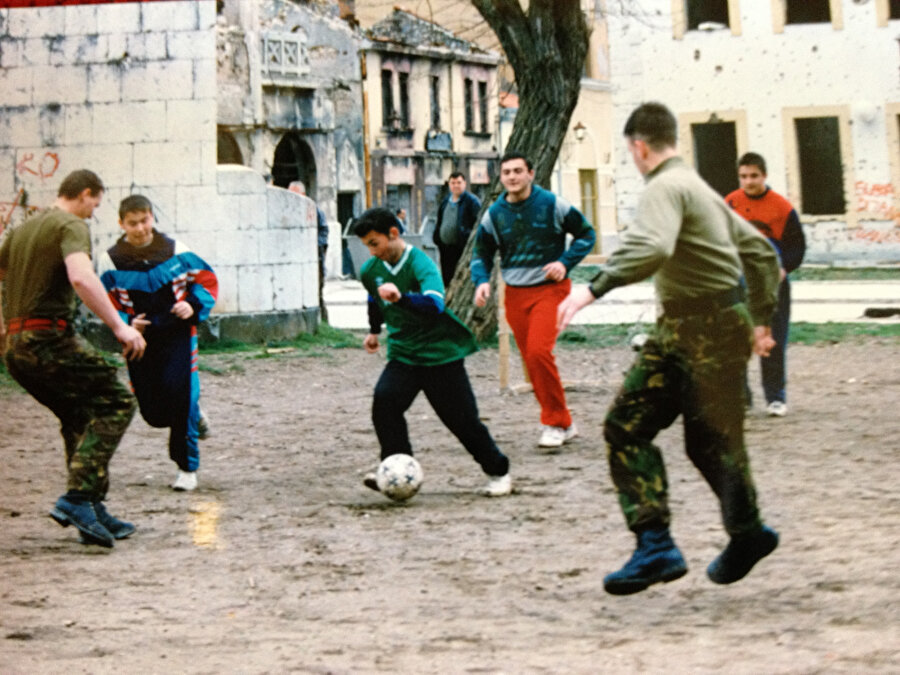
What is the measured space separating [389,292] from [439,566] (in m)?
1.59

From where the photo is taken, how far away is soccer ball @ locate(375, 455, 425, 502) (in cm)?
803

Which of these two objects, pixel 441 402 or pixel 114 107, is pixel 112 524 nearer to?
pixel 441 402

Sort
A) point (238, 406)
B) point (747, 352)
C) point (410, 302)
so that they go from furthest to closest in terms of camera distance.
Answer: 1. point (238, 406)
2. point (410, 302)
3. point (747, 352)

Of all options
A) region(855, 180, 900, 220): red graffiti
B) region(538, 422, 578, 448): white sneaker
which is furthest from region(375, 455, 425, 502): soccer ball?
region(855, 180, 900, 220): red graffiti

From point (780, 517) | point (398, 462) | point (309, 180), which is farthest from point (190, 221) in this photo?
point (309, 180)

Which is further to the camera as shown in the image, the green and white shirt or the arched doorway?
the arched doorway

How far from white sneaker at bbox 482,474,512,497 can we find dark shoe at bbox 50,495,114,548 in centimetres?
203

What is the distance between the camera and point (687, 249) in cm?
559

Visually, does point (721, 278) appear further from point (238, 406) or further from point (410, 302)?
point (238, 406)

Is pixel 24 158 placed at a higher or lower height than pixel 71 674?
higher

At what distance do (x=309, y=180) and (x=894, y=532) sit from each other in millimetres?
36225

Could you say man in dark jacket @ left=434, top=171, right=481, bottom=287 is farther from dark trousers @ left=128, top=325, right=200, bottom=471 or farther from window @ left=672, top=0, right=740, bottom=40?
window @ left=672, top=0, right=740, bottom=40

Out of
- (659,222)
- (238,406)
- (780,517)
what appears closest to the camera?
(659,222)

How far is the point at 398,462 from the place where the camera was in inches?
318
